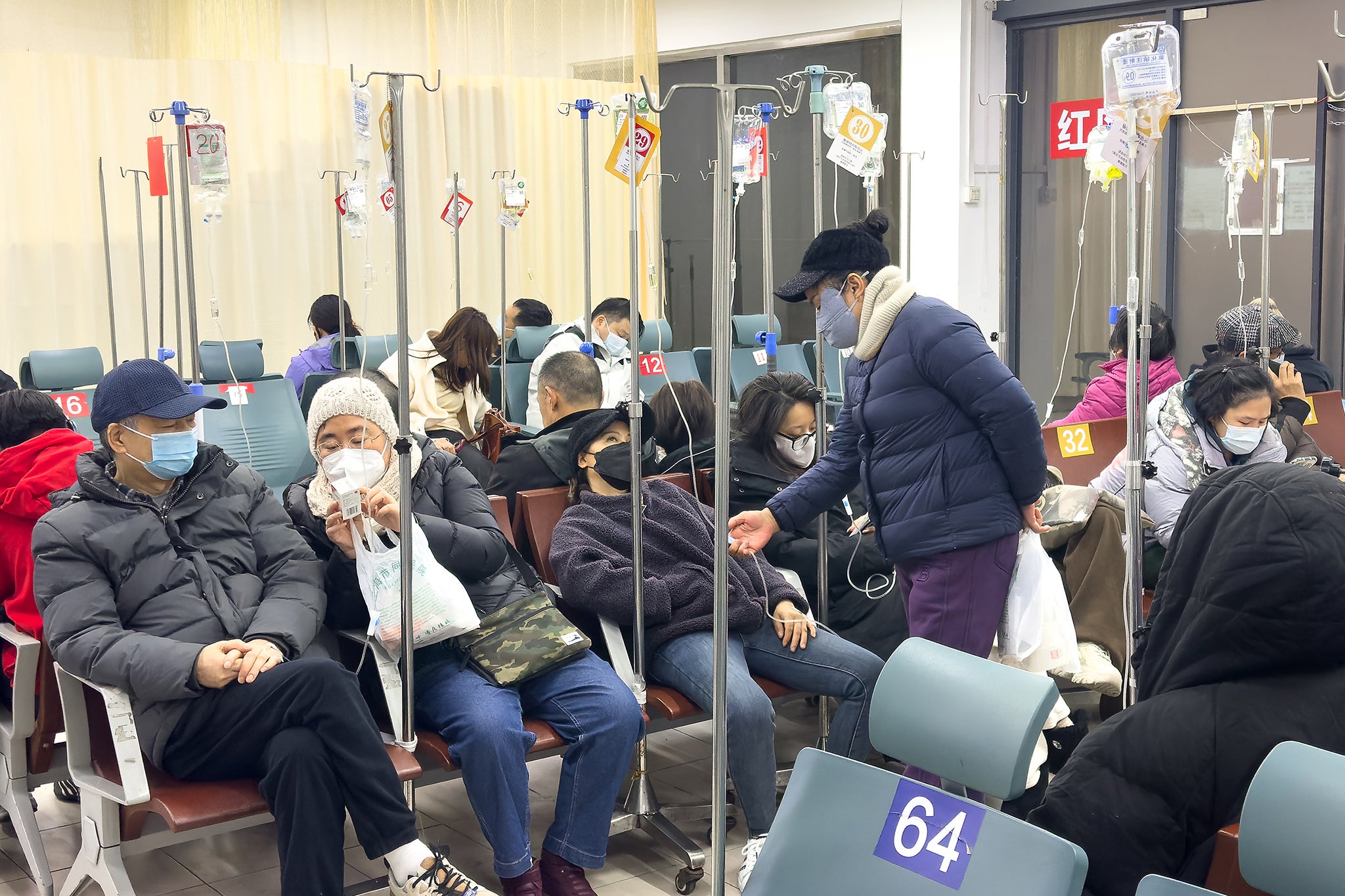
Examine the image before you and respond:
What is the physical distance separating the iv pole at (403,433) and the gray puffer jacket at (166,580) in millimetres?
219

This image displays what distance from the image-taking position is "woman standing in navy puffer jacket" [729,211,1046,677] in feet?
7.75

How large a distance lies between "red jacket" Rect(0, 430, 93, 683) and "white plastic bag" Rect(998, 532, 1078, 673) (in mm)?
1928

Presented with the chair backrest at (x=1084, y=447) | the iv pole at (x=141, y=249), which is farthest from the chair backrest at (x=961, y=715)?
the iv pole at (x=141, y=249)

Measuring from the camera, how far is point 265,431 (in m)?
4.39

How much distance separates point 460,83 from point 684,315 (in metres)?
2.62

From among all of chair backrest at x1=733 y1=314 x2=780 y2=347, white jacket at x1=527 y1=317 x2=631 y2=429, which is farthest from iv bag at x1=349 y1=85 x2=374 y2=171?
chair backrest at x1=733 y1=314 x2=780 y2=347

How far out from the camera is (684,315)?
9.90 m

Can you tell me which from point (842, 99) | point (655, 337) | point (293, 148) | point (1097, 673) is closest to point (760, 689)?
point (1097, 673)

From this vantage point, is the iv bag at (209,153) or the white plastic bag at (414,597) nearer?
the white plastic bag at (414,597)

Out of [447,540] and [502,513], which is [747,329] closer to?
[502,513]

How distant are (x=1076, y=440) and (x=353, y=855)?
2443 mm

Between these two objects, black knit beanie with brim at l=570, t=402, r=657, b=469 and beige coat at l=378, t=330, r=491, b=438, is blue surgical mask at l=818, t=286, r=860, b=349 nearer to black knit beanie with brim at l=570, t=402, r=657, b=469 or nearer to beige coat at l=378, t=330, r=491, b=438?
black knit beanie with brim at l=570, t=402, r=657, b=469

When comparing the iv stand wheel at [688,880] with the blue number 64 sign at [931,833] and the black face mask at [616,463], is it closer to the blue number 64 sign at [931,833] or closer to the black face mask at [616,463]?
the black face mask at [616,463]

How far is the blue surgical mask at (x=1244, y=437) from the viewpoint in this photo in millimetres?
3412
